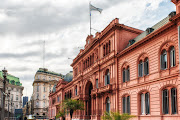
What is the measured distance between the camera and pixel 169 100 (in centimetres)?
2520

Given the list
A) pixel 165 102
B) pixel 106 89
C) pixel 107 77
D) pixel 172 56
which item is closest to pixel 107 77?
pixel 107 77

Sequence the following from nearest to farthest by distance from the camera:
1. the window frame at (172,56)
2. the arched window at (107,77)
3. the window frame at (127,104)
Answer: the window frame at (172,56)
the window frame at (127,104)
the arched window at (107,77)

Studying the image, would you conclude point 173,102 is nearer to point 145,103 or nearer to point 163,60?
point 163,60

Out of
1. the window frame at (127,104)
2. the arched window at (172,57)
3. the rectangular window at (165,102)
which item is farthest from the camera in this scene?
the window frame at (127,104)

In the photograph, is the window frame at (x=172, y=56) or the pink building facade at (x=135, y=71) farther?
the pink building facade at (x=135, y=71)

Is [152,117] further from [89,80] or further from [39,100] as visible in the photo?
[39,100]

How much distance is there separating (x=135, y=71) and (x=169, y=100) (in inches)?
329

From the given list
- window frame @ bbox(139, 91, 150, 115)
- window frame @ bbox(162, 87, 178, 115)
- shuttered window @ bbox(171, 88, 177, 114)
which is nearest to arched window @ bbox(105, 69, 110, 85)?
window frame @ bbox(139, 91, 150, 115)

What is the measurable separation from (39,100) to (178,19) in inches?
A: 4254

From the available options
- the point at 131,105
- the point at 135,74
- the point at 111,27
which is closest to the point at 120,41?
the point at 111,27

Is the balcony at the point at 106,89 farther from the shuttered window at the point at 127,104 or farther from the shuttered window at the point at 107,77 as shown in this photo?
the shuttered window at the point at 127,104

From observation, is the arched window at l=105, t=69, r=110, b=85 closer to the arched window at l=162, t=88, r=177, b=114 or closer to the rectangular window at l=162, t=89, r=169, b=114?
the arched window at l=162, t=88, r=177, b=114

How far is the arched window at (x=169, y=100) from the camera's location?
81.0 feet

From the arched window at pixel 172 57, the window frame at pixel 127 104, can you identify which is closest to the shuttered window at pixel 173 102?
the arched window at pixel 172 57
